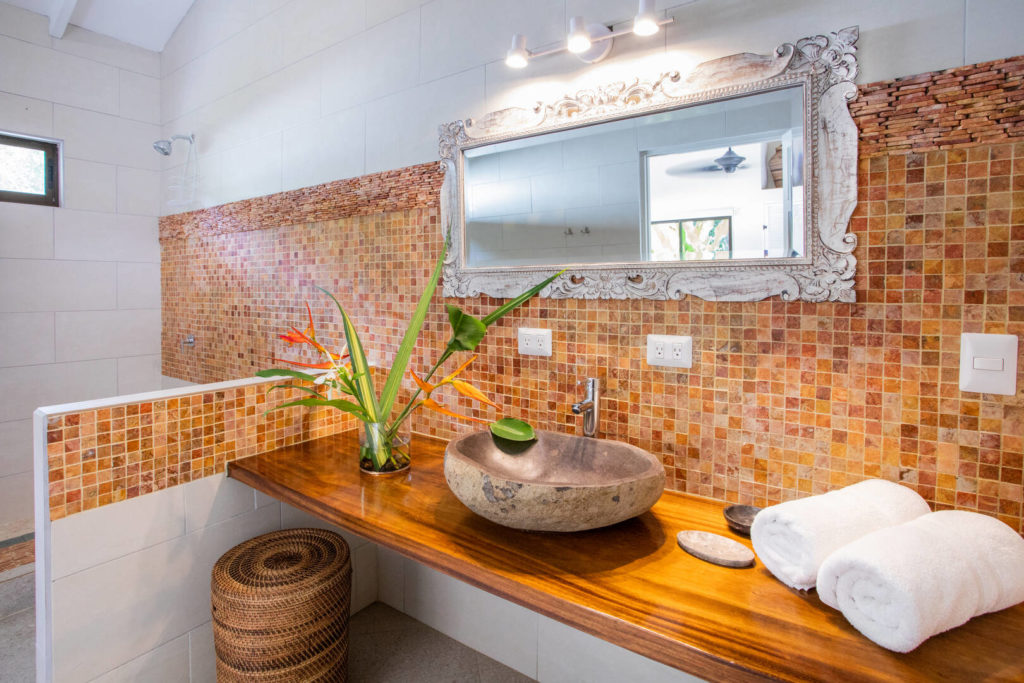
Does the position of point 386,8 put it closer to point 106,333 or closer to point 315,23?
point 315,23

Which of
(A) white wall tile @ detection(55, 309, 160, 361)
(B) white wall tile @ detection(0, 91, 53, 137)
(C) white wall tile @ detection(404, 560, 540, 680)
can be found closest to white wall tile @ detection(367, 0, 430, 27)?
(B) white wall tile @ detection(0, 91, 53, 137)

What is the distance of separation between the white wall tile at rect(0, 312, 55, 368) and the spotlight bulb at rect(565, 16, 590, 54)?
279 cm

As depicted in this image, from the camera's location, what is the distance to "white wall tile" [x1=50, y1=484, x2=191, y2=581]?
126 cm

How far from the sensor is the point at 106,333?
2738mm

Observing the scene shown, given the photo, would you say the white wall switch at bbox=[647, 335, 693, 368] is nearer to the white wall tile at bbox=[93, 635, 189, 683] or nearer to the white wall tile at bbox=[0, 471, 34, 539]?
the white wall tile at bbox=[93, 635, 189, 683]

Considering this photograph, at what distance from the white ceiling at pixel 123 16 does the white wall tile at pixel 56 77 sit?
5.2 inches

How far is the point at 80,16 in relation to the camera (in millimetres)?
2570

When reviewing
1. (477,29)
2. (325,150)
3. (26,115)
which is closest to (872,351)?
(477,29)

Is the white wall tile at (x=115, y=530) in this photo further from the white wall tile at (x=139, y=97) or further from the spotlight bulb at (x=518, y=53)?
the white wall tile at (x=139, y=97)

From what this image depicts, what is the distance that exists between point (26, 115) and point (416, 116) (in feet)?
7.01

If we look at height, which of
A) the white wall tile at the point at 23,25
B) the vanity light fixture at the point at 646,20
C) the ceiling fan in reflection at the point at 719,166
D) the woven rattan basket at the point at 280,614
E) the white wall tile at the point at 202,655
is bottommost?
the white wall tile at the point at 202,655

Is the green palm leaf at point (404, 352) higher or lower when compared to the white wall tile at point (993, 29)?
lower

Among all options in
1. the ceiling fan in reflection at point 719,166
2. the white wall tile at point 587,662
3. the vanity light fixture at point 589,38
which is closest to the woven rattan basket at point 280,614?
the white wall tile at point 587,662

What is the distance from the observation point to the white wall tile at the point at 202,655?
1.52m
